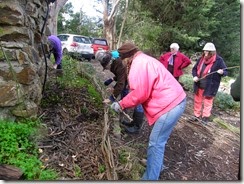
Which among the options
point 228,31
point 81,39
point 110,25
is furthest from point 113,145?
point 81,39

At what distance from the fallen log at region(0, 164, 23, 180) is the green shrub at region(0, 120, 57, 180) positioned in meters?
0.03

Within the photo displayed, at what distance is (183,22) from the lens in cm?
721

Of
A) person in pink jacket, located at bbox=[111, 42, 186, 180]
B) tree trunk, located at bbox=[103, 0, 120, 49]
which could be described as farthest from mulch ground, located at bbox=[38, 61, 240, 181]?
tree trunk, located at bbox=[103, 0, 120, 49]

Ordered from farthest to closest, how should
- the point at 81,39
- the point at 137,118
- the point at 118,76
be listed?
1. the point at 81,39
2. the point at 137,118
3. the point at 118,76

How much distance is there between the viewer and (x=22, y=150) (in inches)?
76.0

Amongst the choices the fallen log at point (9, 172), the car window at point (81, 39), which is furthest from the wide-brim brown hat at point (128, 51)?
the car window at point (81, 39)

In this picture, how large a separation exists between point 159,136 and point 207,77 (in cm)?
203

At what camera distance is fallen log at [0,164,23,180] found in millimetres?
1708

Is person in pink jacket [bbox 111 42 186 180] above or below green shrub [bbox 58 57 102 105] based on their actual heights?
above

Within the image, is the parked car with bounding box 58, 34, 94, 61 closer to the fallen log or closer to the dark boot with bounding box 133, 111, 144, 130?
the dark boot with bounding box 133, 111, 144, 130

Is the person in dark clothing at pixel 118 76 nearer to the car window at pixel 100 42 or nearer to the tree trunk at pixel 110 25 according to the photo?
the tree trunk at pixel 110 25

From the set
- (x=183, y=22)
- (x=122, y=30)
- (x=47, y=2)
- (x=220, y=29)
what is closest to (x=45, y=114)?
(x=47, y=2)

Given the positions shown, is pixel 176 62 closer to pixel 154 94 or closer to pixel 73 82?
pixel 73 82

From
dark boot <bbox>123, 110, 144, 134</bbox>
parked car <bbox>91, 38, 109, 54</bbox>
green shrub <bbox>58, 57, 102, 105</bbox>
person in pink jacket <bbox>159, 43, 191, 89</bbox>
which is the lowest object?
dark boot <bbox>123, 110, 144, 134</bbox>
